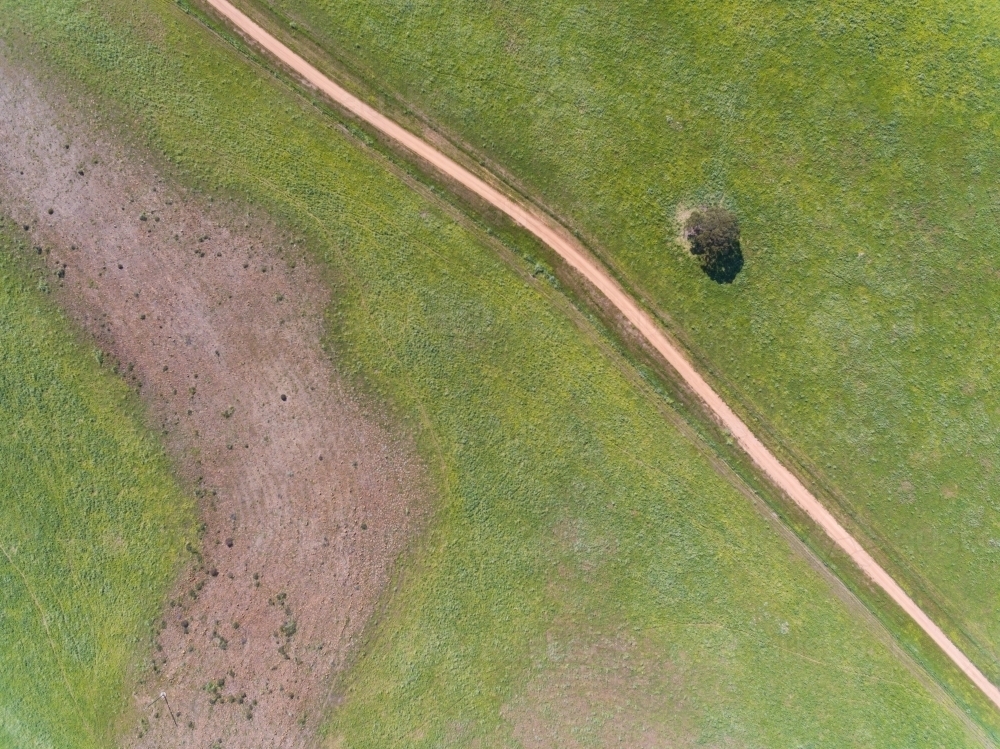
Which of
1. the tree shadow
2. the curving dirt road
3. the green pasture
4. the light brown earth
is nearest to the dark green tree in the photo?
the tree shadow

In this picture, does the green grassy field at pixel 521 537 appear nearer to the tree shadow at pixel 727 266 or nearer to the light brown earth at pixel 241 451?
the light brown earth at pixel 241 451

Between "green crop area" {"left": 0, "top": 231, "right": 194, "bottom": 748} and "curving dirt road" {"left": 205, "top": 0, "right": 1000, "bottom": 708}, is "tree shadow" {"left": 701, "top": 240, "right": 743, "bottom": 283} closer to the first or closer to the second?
"curving dirt road" {"left": 205, "top": 0, "right": 1000, "bottom": 708}

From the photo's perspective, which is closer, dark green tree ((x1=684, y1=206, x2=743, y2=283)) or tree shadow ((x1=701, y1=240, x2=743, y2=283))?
dark green tree ((x1=684, y1=206, x2=743, y2=283))

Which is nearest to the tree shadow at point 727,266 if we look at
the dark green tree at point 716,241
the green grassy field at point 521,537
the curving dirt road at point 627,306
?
the dark green tree at point 716,241

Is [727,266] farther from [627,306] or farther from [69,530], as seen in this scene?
[69,530]

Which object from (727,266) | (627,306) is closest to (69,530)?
(627,306)

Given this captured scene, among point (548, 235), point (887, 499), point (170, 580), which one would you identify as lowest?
point (170, 580)

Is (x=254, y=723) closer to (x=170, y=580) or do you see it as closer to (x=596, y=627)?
(x=170, y=580)

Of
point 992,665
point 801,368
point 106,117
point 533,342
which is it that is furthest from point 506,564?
point 106,117
